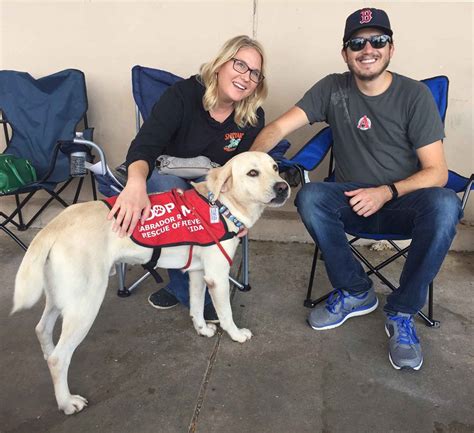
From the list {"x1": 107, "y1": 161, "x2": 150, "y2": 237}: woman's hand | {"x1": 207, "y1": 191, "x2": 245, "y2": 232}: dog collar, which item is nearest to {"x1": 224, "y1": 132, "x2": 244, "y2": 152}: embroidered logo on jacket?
{"x1": 207, "y1": 191, "x2": 245, "y2": 232}: dog collar

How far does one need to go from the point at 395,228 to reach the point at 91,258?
156cm

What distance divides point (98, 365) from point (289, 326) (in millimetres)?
1054

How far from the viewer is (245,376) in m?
2.05

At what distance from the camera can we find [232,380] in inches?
79.9

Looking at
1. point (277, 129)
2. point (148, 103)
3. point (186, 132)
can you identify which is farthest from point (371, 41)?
point (148, 103)

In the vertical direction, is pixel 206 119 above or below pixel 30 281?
above

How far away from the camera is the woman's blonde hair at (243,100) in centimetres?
226

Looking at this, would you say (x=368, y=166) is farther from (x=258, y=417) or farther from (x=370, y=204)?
(x=258, y=417)

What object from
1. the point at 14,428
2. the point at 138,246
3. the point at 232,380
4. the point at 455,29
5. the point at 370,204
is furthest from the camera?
the point at 455,29

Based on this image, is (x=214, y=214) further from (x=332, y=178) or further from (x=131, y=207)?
(x=332, y=178)

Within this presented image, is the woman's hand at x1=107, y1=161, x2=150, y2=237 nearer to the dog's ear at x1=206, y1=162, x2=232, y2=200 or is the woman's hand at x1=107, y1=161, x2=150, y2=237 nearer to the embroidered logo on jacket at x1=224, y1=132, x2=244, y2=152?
the dog's ear at x1=206, y1=162, x2=232, y2=200

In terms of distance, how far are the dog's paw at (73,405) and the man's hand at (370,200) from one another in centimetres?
159

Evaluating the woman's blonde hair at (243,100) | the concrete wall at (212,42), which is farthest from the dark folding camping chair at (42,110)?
the woman's blonde hair at (243,100)

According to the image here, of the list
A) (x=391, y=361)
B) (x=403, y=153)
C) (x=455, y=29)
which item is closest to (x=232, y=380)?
(x=391, y=361)
